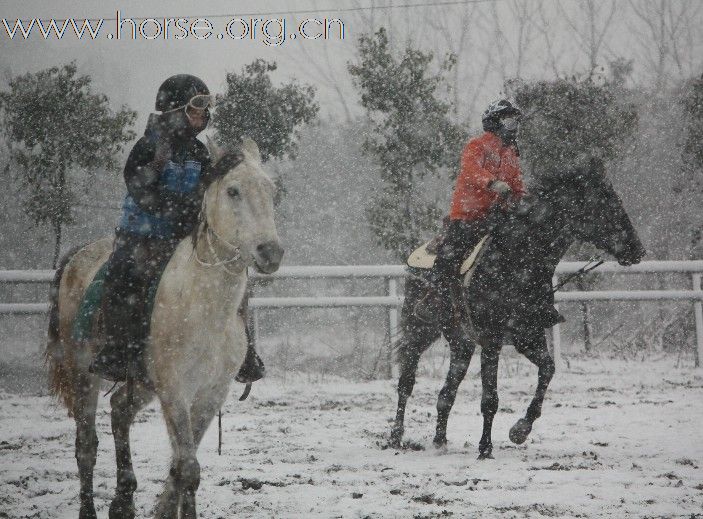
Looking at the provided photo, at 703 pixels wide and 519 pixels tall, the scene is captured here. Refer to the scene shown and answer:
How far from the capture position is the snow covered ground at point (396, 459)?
4.05m

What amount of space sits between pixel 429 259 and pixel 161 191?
3.29 m

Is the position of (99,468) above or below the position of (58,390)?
below

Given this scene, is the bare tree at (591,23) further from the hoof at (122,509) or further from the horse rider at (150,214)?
the hoof at (122,509)

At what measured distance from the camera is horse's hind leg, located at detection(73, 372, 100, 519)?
402 cm

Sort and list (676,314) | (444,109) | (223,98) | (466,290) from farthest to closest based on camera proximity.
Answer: (676,314) < (444,109) < (223,98) < (466,290)

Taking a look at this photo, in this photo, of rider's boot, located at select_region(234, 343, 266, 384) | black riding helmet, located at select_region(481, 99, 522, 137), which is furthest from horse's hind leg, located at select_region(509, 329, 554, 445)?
rider's boot, located at select_region(234, 343, 266, 384)

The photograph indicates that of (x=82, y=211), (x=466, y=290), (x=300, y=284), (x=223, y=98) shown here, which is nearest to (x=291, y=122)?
(x=223, y=98)

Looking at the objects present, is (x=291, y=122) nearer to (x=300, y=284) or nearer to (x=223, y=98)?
(x=223, y=98)

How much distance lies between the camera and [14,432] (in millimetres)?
6680

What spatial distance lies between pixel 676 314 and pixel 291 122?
339 inches

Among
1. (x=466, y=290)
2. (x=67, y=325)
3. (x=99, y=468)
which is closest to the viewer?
(x=67, y=325)

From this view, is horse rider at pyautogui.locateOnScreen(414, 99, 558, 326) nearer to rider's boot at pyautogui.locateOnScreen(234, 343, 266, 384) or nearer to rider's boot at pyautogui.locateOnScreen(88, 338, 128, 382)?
rider's boot at pyautogui.locateOnScreen(234, 343, 266, 384)

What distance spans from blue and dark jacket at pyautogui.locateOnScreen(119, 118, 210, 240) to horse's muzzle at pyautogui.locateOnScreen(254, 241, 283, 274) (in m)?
0.69

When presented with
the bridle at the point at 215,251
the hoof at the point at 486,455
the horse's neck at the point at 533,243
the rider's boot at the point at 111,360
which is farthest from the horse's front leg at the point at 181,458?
the horse's neck at the point at 533,243
